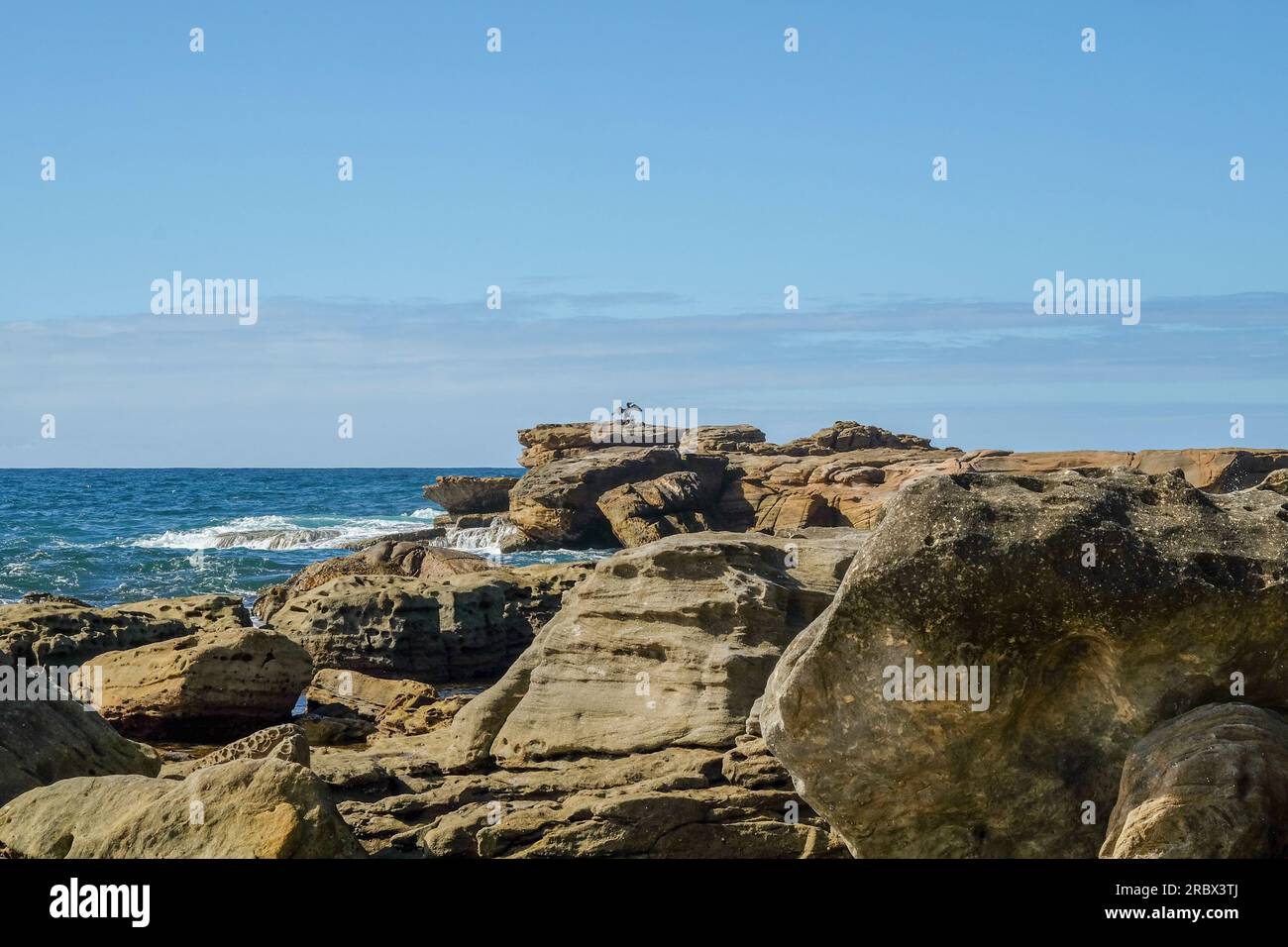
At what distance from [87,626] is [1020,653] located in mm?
13113

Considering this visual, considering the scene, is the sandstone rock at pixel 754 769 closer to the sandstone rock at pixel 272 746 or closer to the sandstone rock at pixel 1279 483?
the sandstone rock at pixel 272 746

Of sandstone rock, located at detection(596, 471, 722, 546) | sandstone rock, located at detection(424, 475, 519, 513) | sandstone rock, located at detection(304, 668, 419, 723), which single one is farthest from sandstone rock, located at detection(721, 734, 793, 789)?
sandstone rock, located at detection(424, 475, 519, 513)

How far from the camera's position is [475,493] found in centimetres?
5525

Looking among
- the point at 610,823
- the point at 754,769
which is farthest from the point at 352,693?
the point at 610,823

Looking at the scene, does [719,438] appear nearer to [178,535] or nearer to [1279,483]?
[178,535]

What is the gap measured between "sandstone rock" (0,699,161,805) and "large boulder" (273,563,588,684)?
8.47m

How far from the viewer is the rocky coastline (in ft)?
20.9

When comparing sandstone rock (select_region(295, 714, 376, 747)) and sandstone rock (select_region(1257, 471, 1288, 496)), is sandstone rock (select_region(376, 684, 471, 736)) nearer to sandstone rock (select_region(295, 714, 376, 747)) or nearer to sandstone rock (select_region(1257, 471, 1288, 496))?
sandstone rock (select_region(295, 714, 376, 747))

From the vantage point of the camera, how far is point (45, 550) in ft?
133

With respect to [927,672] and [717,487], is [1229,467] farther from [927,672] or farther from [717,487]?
[927,672]

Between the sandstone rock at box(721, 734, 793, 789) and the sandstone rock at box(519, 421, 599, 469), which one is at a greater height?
the sandstone rock at box(519, 421, 599, 469)
